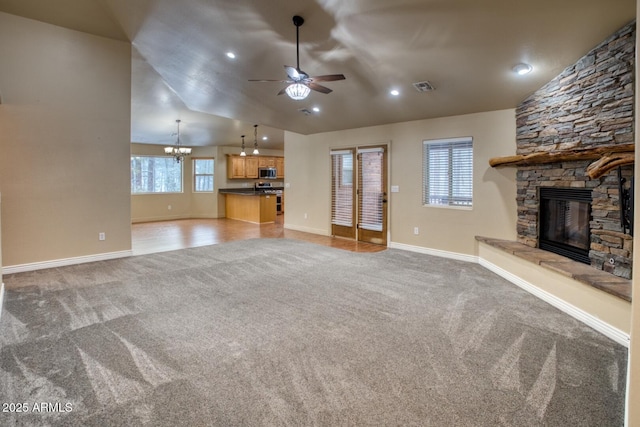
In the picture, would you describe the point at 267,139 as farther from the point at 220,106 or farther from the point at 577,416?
the point at 577,416

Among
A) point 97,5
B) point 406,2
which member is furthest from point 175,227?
point 406,2

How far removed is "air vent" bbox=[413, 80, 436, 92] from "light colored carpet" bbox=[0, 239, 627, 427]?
2.63 metres

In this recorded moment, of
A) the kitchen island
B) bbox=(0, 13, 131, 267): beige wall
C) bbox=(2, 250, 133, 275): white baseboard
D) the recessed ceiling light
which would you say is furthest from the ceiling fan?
the kitchen island

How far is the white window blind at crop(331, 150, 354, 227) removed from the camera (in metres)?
7.02

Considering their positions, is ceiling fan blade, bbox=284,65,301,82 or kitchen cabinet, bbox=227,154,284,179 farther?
kitchen cabinet, bbox=227,154,284,179

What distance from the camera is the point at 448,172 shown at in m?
5.51

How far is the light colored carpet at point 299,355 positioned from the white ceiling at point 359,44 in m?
2.60

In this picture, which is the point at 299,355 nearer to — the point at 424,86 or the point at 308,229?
the point at 424,86

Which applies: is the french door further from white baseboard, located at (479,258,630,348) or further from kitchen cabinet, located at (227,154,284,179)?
kitchen cabinet, located at (227,154,284,179)

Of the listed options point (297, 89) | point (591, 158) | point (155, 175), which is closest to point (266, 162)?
point (155, 175)

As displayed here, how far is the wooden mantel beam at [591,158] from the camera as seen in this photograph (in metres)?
2.43

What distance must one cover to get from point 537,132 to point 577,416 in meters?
3.55

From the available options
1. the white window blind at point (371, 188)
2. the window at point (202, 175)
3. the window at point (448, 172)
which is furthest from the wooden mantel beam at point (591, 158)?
the window at point (202, 175)

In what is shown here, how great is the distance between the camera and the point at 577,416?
1.71 m
